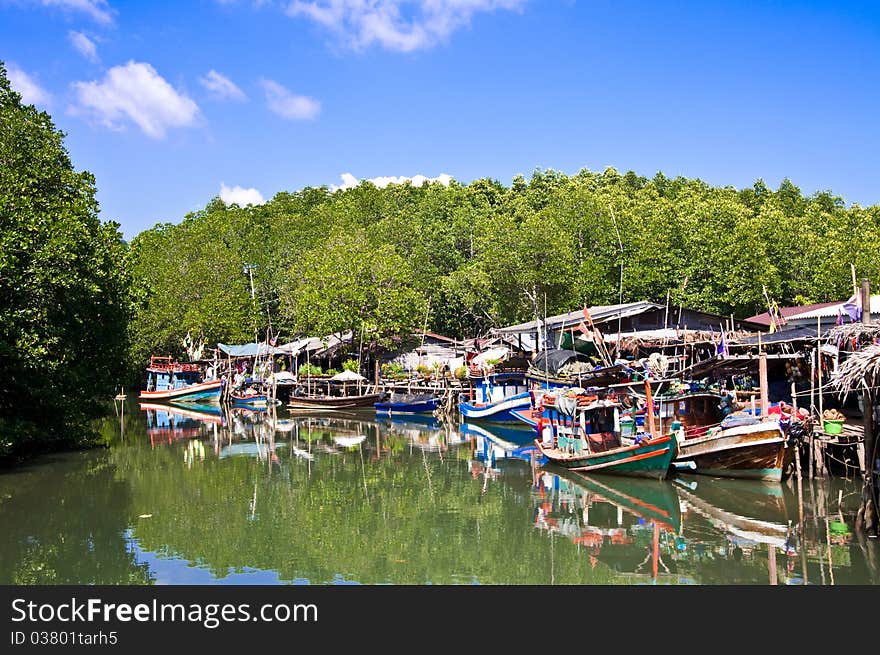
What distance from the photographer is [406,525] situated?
48.7 ft

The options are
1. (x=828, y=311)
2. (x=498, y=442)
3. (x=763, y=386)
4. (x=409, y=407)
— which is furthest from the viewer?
(x=409, y=407)

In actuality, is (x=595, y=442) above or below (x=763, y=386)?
below

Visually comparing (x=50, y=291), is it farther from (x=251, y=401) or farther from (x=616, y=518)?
(x=251, y=401)

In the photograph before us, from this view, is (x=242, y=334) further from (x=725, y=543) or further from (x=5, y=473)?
(x=725, y=543)

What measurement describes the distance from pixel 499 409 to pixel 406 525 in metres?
15.2

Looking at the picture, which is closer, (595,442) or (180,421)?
(595,442)

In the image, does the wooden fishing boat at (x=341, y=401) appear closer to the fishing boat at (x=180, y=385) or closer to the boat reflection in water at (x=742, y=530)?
the fishing boat at (x=180, y=385)

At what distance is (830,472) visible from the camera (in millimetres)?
16703

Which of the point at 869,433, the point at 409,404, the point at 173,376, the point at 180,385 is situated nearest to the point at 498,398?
the point at 409,404

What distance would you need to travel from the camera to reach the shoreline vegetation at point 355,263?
19406mm

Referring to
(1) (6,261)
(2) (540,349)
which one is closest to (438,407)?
(2) (540,349)

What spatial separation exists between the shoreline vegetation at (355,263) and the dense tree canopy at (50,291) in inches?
2.2

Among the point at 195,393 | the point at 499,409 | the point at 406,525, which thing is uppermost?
the point at 499,409
